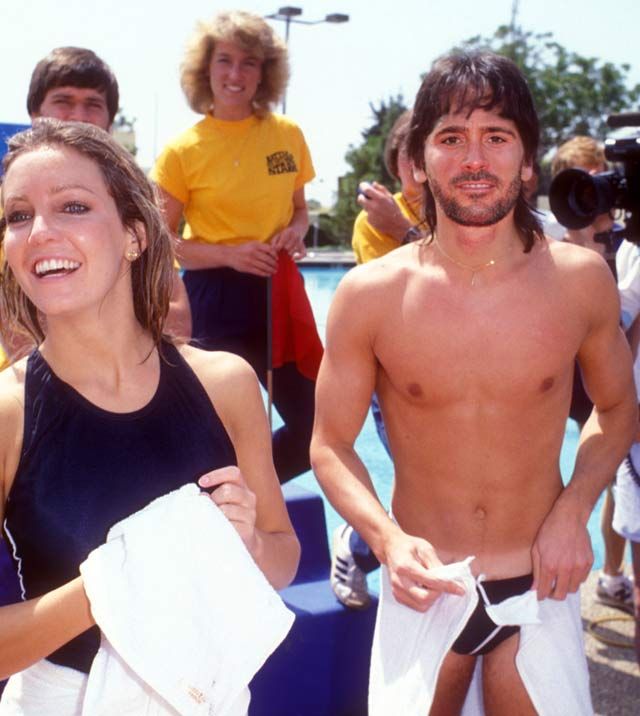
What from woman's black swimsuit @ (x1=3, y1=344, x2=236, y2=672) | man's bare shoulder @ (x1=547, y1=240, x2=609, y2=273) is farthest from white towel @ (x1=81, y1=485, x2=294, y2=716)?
man's bare shoulder @ (x1=547, y1=240, x2=609, y2=273)

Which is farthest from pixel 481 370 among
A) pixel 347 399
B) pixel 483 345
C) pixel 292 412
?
pixel 292 412

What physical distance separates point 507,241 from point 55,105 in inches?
61.9

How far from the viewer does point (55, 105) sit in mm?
2857

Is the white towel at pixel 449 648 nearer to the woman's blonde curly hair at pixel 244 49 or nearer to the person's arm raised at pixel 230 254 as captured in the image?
the person's arm raised at pixel 230 254

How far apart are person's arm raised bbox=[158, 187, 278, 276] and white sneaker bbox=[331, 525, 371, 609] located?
979mm

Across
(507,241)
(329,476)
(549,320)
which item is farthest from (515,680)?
(507,241)

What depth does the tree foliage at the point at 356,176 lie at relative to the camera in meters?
29.8

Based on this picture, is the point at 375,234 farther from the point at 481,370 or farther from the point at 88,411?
the point at 88,411

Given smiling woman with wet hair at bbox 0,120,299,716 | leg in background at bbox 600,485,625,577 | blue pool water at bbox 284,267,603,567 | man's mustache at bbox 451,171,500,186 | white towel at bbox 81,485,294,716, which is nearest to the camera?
white towel at bbox 81,485,294,716

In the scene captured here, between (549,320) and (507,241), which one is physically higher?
(507,241)

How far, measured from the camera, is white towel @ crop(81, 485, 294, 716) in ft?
4.03

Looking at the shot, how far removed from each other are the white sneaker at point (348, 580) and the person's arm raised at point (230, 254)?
3.21ft

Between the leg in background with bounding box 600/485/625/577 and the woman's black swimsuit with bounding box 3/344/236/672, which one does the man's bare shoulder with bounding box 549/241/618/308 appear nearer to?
the woman's black swimsuit with bounding box 3/344/236/672

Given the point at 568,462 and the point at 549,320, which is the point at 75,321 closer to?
the point at 549,320
